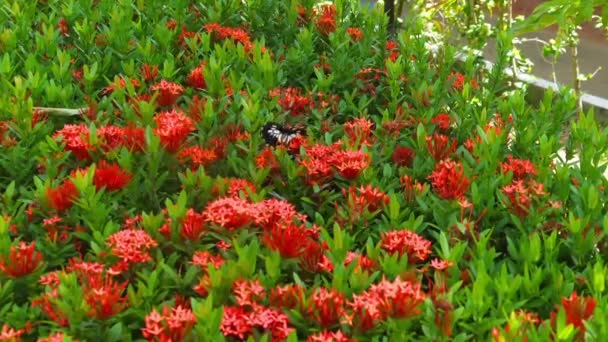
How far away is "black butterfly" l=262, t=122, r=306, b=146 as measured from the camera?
98.1 inches

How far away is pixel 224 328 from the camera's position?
5.36 ft

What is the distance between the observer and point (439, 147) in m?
2.43

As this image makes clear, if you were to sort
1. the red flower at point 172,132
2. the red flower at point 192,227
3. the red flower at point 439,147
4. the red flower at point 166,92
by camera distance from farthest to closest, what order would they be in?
the red flower at point 166,92, the red flower at point 439,147, the red flower at point 172,132, the red flower at point 192,227

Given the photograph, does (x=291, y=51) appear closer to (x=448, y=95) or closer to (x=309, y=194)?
(x=448, y=95)

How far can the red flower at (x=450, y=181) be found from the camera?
2150mm

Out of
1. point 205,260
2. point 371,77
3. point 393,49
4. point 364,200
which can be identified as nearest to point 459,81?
point 371,77

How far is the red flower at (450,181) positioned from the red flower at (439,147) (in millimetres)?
173

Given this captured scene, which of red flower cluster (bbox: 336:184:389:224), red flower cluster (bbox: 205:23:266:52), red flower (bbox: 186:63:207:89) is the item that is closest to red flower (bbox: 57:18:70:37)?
red flower cluster (bbox: 205:23:266:52)

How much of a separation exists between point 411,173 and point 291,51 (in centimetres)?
97

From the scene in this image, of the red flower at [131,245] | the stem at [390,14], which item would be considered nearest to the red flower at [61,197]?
the red flower at [131,245]

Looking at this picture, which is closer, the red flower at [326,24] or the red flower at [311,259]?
the red flower at [311,259]

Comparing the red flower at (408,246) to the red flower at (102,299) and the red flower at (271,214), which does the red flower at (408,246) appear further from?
the red flower at (102,299)

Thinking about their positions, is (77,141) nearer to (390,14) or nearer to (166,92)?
(166,92)

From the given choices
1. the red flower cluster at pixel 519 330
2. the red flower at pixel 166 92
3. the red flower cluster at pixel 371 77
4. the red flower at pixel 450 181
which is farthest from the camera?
the red flower cluster at pixel 371 77
